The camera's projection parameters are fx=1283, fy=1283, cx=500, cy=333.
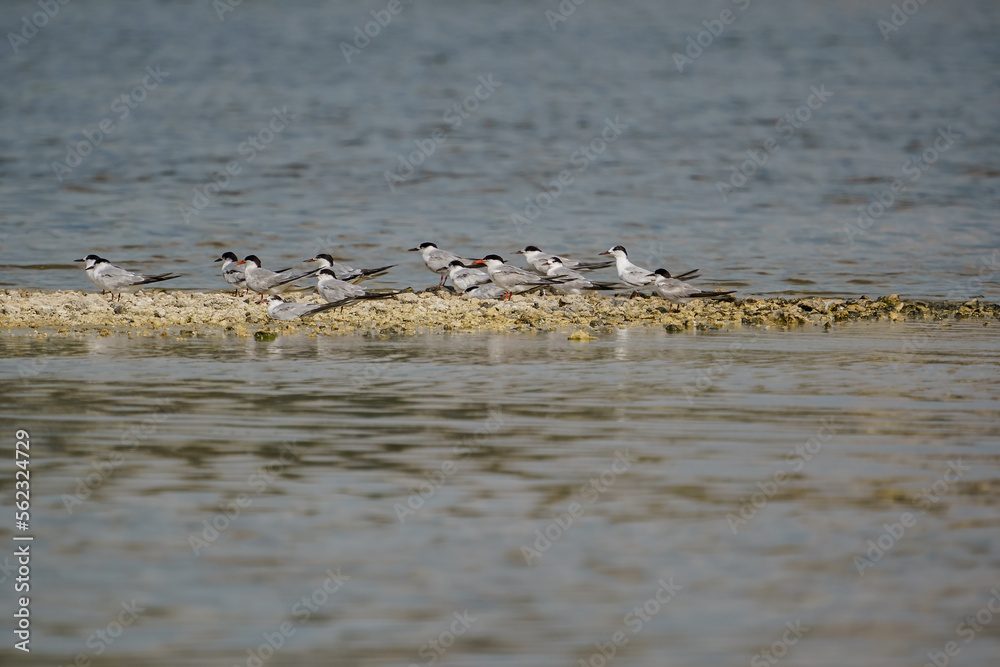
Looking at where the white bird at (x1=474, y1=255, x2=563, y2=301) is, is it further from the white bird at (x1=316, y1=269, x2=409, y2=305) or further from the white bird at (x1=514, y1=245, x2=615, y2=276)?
the white bird at (x1=316, y1=269, x2=409, y2=305)

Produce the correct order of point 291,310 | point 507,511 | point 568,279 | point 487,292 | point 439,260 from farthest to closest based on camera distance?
point 439,260, point 568,279, point 487,292, point 291,310, point 507,511

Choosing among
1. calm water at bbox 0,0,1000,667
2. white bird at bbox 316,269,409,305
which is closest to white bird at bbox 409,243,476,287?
calm water at bbox 0,0,1000,667

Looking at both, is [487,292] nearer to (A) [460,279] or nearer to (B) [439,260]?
(A) [460,279]

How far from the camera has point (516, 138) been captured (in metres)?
32.9

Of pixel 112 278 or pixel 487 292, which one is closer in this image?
pixel 112 278

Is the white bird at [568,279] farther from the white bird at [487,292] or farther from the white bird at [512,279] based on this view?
the white bird at [487,292]

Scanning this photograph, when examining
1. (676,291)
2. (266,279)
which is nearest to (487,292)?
(676,291)

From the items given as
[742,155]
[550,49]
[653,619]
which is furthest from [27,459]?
[550,49]

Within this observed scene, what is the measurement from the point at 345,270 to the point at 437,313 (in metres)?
3.26

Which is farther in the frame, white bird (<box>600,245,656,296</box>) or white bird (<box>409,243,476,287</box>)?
white bird (<box>409,243,476,287</box>)

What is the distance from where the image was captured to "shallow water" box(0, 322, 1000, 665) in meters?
4.50

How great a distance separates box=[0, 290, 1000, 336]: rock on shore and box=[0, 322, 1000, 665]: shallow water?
4.01 m

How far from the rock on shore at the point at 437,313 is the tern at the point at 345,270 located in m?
0.70

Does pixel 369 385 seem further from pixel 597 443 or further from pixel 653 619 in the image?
pixel 653 619
